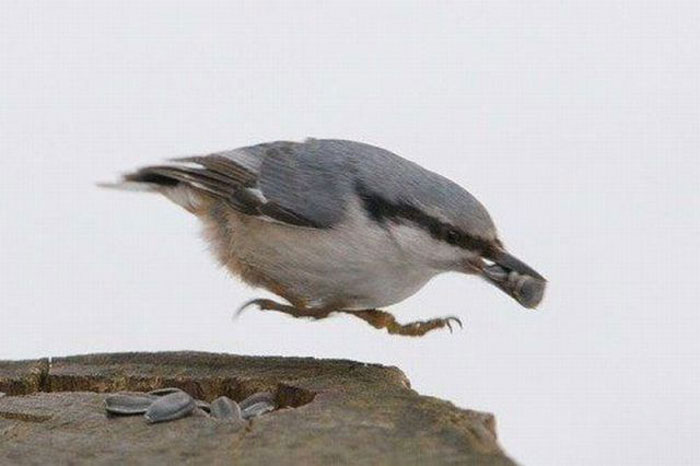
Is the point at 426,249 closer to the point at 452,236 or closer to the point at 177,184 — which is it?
the point at 452,236

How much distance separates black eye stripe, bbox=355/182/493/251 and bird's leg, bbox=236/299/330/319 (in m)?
0.26

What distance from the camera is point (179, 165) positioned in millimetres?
3529

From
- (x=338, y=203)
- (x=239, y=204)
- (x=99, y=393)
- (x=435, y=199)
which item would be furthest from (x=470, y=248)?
(x=99, y=393)

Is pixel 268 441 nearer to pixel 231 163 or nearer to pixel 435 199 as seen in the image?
pixel 435 199

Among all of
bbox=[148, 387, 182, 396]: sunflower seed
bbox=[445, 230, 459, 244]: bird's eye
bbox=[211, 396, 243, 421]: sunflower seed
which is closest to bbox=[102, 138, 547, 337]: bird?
bbox=[445, 230, 459, 244]: bird's eye

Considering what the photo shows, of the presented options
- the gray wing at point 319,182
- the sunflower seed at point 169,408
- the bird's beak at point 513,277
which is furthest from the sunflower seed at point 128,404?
the bird's beak at point 513,277

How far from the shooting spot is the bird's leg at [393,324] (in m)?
3.24

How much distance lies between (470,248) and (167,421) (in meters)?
0.78

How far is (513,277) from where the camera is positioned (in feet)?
9.89

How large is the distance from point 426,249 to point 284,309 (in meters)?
0.38

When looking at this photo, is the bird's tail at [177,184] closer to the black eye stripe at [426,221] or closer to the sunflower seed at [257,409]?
the black eye stripe at [426,221]

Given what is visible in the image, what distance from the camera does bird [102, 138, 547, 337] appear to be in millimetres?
3035

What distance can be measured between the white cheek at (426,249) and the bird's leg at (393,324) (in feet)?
0.60

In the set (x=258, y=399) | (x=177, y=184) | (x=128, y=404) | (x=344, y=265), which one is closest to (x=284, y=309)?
(x=344, y=265)
